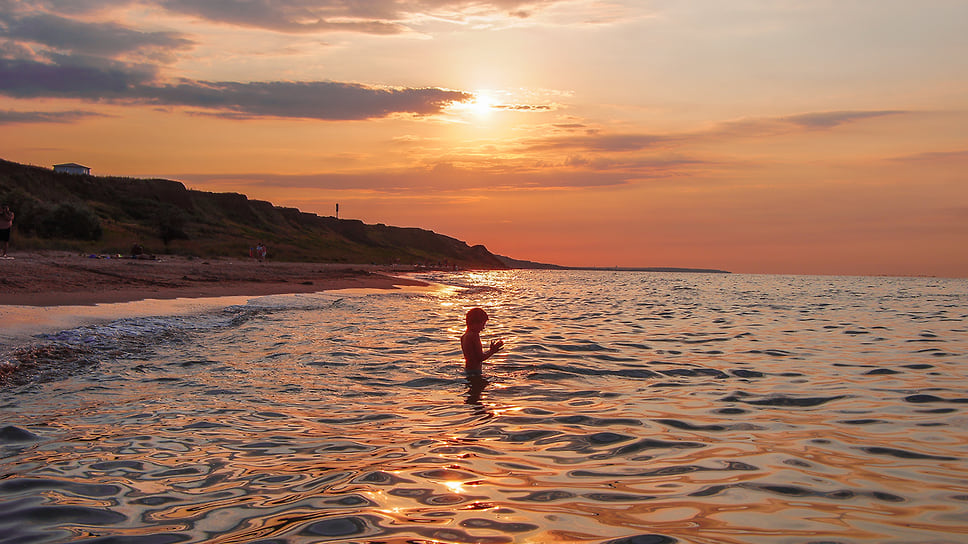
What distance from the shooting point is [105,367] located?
923cm

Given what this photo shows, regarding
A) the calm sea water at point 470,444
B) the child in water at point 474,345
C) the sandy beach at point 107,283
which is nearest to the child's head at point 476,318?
the child in water at point 474,345

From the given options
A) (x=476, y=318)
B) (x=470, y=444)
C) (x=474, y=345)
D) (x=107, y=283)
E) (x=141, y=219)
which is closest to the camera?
(x=470, y=444)

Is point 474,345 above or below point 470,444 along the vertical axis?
above

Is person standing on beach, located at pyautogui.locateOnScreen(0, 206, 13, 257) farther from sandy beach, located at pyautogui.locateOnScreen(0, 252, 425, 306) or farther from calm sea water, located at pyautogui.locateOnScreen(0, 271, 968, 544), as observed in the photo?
calm sea water, located at pyautogui.locateOnScreen(0, 271, 968, 544)

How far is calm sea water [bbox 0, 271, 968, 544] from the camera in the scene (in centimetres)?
406

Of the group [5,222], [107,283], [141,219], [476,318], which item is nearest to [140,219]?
[141,219]


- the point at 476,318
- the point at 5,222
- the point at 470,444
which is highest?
the point at 5,222

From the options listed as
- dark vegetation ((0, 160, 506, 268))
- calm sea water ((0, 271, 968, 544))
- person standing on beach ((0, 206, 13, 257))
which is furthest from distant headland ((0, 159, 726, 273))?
calm sea water ((0, 271, 968, 544))

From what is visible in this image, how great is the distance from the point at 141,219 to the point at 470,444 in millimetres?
83703

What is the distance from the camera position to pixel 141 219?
79.0m

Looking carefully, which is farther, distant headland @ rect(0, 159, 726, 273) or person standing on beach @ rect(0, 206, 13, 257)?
distant headland @ rect(0, 159, 726, 273)

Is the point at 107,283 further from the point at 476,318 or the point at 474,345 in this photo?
the point at 474,345

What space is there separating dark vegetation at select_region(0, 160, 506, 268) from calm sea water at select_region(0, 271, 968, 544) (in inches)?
1338

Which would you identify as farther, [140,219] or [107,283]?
[140,219]
